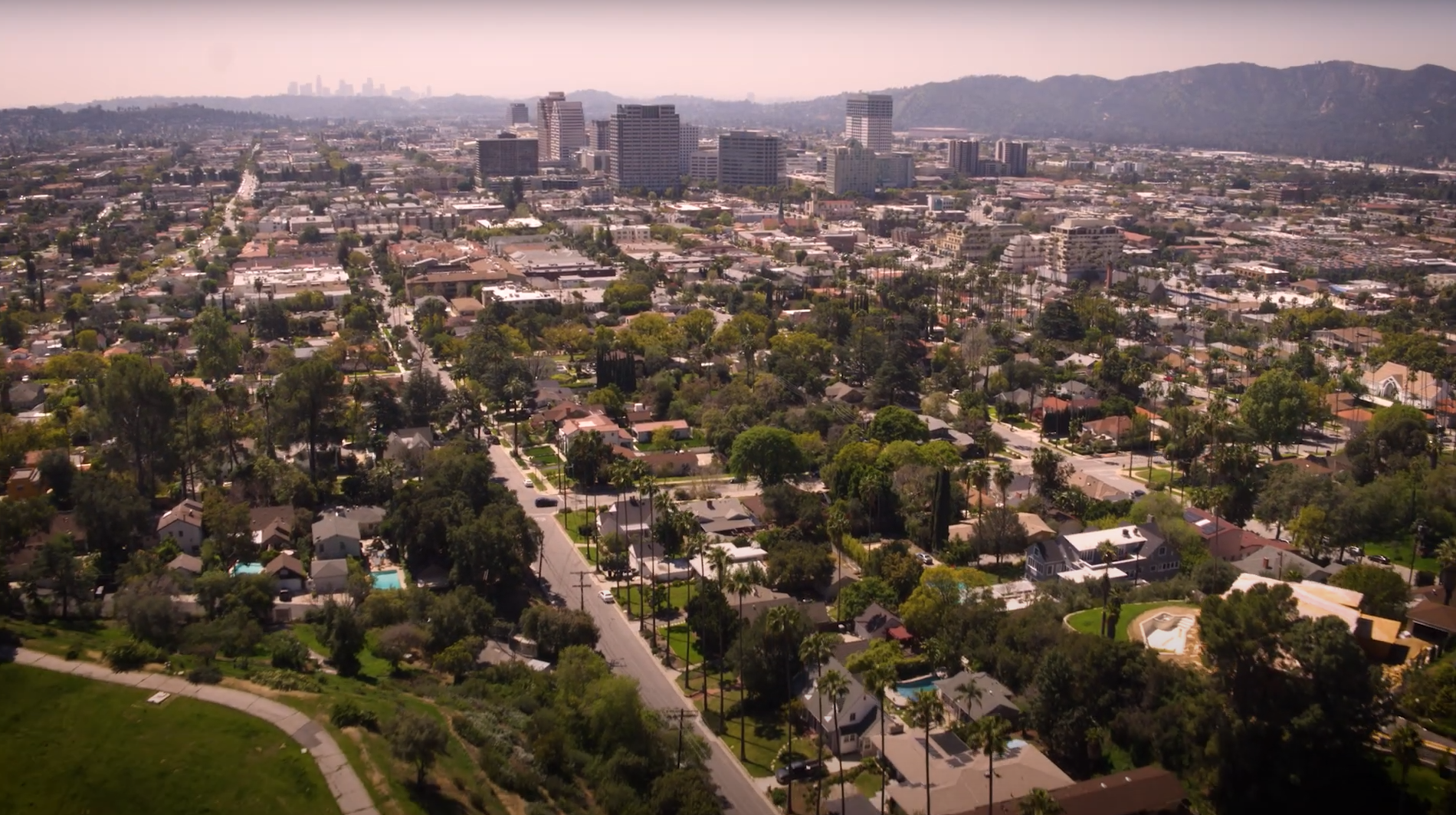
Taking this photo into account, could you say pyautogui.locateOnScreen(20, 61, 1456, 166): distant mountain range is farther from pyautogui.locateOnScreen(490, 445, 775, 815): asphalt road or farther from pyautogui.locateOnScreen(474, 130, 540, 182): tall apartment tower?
pyautogui.locateOnScreen(490, 445, 775, 815): asphalt road

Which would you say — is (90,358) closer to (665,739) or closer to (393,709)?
(393,709)

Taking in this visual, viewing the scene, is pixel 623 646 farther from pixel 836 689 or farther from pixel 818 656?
pixel 836 689

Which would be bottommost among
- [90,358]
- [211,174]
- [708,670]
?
[708,670]

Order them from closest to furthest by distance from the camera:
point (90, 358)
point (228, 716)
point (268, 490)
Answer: point (228, 716) → point (268, 490) → point (90, 358)

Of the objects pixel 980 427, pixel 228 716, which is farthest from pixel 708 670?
pixel 980 427

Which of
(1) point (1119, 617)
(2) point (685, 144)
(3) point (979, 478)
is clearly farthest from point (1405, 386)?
(2) point (685, 144)

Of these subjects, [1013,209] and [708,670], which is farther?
[1013,209]

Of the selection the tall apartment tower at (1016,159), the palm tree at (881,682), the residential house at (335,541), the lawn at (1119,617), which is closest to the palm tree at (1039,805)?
the palm tree at (881,682)
